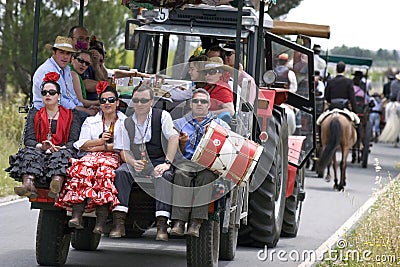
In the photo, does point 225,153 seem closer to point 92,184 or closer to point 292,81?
point 92,184

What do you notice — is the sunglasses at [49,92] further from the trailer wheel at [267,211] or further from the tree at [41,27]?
the tree at [41,27]

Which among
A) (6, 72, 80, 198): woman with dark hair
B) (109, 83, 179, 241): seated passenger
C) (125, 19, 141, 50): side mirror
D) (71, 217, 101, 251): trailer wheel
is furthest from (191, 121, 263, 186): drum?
(125, 19, 141, 50): side mirror

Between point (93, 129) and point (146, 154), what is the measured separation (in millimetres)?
605

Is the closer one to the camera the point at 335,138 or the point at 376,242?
the point at 376,242

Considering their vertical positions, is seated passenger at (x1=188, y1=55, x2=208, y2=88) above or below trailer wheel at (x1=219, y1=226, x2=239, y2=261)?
above

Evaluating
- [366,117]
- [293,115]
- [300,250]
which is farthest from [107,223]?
[366,117]

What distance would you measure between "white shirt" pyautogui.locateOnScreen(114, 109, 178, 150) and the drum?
55cm

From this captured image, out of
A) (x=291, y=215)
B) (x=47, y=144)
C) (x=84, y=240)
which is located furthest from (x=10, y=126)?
(x=47, y=144)

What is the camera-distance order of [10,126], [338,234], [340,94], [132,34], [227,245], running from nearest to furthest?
1. [227,245]
2. [132,34]
3. [338,234]
4. [10,126]
5. [340,94]

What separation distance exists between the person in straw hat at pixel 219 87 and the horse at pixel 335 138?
10783 mm

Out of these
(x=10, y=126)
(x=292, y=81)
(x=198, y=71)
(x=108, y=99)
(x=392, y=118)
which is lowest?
(x=392, y=118)

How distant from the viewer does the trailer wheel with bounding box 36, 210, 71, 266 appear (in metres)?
10.3

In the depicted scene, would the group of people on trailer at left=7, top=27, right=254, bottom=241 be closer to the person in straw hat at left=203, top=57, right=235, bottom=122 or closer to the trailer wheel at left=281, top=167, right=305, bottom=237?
the person in straw hat at left=203, top=57, right=235, bottom=122

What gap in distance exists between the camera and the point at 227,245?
11500 mm
